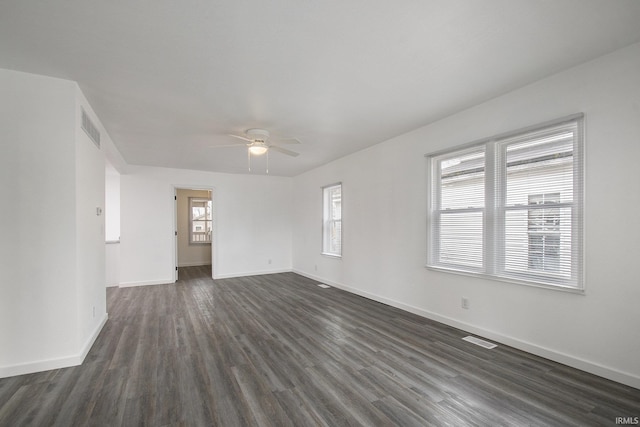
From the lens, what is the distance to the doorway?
28.9 feet

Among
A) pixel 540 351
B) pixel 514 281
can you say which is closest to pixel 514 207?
pixel 514 281

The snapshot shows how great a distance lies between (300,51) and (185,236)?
26.7 feet

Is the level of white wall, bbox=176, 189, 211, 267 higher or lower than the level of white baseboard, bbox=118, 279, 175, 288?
higher

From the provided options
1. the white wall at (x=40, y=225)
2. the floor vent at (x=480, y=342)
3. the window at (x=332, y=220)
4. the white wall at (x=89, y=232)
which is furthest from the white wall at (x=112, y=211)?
the floor vent at (x=480, y=342)

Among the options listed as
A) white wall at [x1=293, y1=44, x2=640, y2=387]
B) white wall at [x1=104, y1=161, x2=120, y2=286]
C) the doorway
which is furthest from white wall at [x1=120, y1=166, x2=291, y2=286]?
white wall at [x1=293, y1=44, x2=640, y2=387]

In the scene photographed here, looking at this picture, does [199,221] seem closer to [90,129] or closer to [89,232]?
[89,232]

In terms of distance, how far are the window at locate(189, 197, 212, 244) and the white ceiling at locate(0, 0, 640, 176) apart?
575cm

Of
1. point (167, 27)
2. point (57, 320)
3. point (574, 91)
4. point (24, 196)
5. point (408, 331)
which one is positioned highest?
point (167, 27)

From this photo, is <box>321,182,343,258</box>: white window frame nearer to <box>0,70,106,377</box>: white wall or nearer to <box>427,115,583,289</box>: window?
<box>427,115,583,289</box>: window

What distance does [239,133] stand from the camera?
13.1 feet

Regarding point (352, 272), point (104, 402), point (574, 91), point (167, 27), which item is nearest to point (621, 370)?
point (574, 91)

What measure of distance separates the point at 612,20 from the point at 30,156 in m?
4.66

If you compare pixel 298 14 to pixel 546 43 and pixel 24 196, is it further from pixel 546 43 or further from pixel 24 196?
pixel 24 196

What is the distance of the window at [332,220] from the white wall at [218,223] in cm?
172
